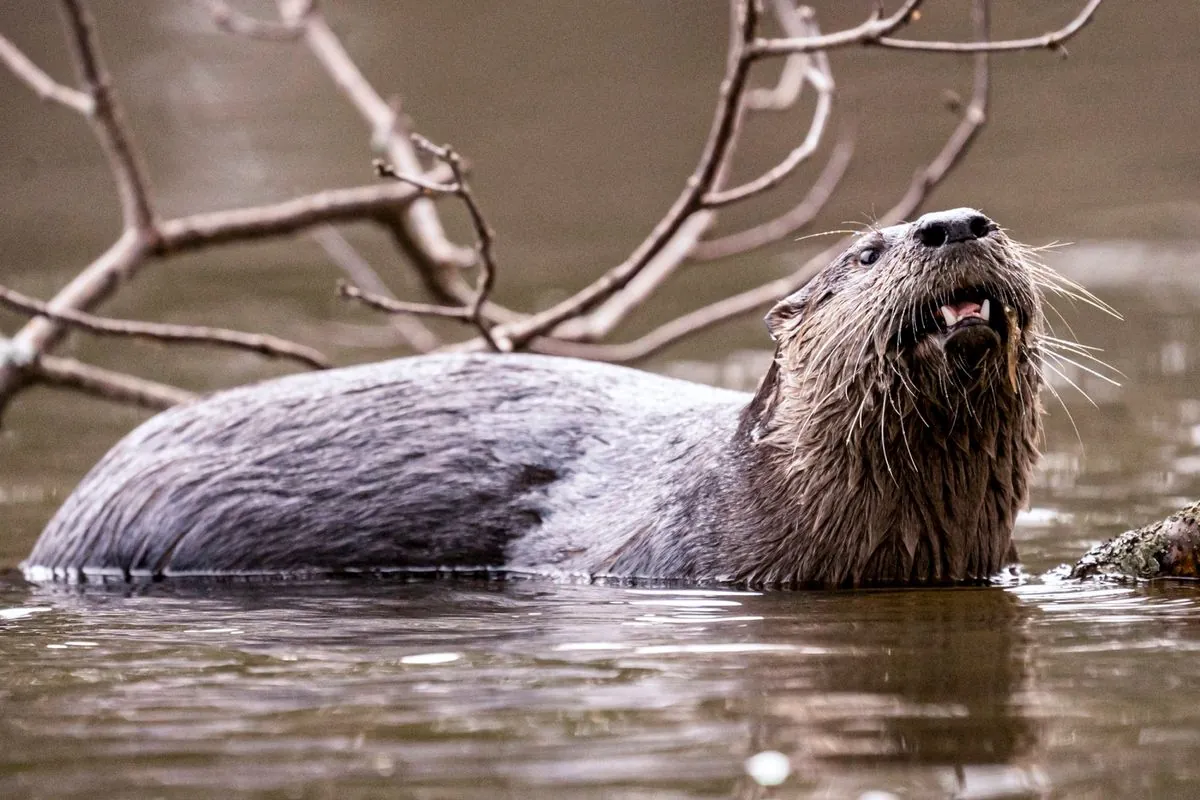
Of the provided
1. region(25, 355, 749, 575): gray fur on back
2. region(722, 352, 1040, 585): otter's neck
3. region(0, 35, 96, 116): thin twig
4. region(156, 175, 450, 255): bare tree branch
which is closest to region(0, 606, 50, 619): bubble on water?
region(25, 355, 749, 575): gray fur on back

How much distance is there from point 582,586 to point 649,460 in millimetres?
425

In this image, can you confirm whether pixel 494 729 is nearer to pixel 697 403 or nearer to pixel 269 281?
pixel 697 403

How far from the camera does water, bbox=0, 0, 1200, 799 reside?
2.66 metres

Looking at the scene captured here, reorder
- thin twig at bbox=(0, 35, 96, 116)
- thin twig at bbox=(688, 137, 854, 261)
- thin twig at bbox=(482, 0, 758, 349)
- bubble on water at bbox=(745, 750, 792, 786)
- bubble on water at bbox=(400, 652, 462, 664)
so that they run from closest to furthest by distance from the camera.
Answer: bubble on water at bbox=(745, 750, 792, 786)
bubble on water at bbox=(400, 652, 462, 664)
thin twig at bbox=(482, 0, 758, 349)
thin twig at bbox=(0, 35, 96, 116)
thin twig at bbox=(688, 137, 854, 261)

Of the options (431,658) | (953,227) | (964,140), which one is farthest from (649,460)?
(964,140)

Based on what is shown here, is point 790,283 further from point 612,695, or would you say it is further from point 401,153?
point 612,695

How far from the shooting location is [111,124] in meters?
6.41

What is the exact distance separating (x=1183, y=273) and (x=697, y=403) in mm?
5312

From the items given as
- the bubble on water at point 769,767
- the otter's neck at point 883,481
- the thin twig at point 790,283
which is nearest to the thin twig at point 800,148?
the thin twig at point 790,283

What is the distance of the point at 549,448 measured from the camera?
4949mm

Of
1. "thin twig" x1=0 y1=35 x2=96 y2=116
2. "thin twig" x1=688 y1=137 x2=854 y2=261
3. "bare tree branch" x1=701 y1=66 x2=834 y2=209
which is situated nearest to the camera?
"bare tree branch" x1=701 y1=66 x2=834 y2=209

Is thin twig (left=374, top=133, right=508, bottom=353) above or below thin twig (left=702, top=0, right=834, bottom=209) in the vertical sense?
below

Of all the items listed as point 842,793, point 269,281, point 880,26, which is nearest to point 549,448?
point 880,26

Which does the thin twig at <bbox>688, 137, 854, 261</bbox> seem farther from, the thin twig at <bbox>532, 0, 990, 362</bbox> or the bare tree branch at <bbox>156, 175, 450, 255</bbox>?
the bare tree branch at <bbox>156, 175, 450, 255</bbox>
